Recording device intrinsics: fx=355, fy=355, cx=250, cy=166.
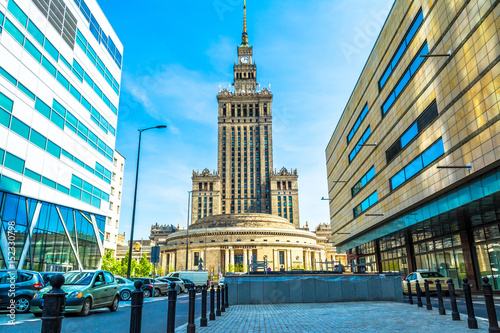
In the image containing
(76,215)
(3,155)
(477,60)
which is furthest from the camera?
(76,215)

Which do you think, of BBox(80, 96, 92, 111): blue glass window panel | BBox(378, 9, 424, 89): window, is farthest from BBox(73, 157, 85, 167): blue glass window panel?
BBox(378, 9, 424, 89): window

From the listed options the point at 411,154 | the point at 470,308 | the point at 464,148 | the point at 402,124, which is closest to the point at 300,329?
the point at 470,308

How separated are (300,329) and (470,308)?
13.2 feet

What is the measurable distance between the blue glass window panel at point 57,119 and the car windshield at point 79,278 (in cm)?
1731

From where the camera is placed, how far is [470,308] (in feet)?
27.4

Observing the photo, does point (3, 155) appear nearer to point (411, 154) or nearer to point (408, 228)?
point (411, 154)

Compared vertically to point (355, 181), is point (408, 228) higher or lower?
lower

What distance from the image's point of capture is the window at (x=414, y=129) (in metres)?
20.8

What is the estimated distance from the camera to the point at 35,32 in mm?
25000

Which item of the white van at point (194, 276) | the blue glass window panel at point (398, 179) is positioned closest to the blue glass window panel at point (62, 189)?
the white van at point (194, 276)

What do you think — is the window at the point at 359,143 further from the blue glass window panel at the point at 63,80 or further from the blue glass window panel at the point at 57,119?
the blue glass window panel at the point at 63,80

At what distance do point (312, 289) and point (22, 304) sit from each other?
1226 cm

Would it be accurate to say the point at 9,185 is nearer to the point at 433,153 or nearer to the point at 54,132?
the point at 54,132

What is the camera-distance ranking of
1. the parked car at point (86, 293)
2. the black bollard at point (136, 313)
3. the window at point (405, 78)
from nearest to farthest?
the black bollard at point (136, 313)
the parked car at point (86, 293)
the window at point (405, 78)
